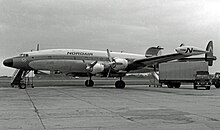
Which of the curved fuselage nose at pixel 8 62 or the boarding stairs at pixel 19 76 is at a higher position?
the curved fuselage nose at pixel 8 62

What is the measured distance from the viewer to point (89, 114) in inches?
407

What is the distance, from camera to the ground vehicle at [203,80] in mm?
29547

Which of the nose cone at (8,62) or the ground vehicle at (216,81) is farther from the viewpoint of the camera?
the ground vehicle at (216,81)

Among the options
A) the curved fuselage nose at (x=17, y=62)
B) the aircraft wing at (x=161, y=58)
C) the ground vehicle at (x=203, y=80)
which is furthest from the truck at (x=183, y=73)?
the curved fuselage nose at (x=17, y=62)

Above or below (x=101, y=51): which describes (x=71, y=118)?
below

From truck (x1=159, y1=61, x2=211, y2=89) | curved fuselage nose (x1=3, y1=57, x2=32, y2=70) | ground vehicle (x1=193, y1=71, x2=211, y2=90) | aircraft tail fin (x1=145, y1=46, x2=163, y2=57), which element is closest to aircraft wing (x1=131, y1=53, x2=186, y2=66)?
ground vehicle (x1=193, y1=71, x2=211, y2=90)

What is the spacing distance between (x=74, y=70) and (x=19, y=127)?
23237 millimetres

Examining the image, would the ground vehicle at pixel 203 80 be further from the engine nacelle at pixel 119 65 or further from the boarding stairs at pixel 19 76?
the boarding stairs at pixel 19 76

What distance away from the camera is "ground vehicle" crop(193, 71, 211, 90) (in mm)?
29547

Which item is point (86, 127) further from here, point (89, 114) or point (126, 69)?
point (126, 69)

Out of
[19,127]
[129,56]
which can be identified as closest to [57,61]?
[129,56]

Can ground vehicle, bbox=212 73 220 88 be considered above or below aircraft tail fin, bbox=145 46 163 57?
below

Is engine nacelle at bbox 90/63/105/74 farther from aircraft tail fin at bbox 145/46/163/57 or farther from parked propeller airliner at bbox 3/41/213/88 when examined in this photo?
aircraft tail fin at bbox 145/46/163/57

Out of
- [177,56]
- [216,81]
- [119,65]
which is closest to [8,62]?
[119,65]
